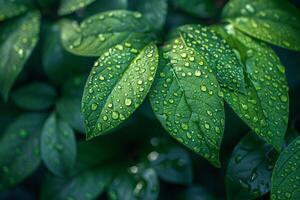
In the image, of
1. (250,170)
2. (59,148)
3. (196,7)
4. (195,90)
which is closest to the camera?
(195,90)

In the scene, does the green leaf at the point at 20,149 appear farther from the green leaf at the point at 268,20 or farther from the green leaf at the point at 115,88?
the green leaf at the point at 268,20

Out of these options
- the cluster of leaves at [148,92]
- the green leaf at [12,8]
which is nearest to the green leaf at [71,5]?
the cluster of leaves at [148,92]

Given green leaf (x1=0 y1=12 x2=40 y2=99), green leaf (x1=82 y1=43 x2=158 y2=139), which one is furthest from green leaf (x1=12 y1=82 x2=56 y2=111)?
green leaf (x1=82 y1=43 x2=158 y2=139)

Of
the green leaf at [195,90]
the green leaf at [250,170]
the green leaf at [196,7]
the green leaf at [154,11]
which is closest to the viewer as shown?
the green leaf at [195,90]

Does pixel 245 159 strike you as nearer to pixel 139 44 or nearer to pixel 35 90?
pixel 139 44

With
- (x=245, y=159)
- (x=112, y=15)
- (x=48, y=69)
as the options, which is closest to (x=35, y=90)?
(x=48, y=69)

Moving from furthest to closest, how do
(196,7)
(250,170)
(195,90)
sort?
(196,7), (250,170), (195,90)

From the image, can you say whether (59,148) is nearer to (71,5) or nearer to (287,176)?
(71,5)

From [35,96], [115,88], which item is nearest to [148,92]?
[115,88]
